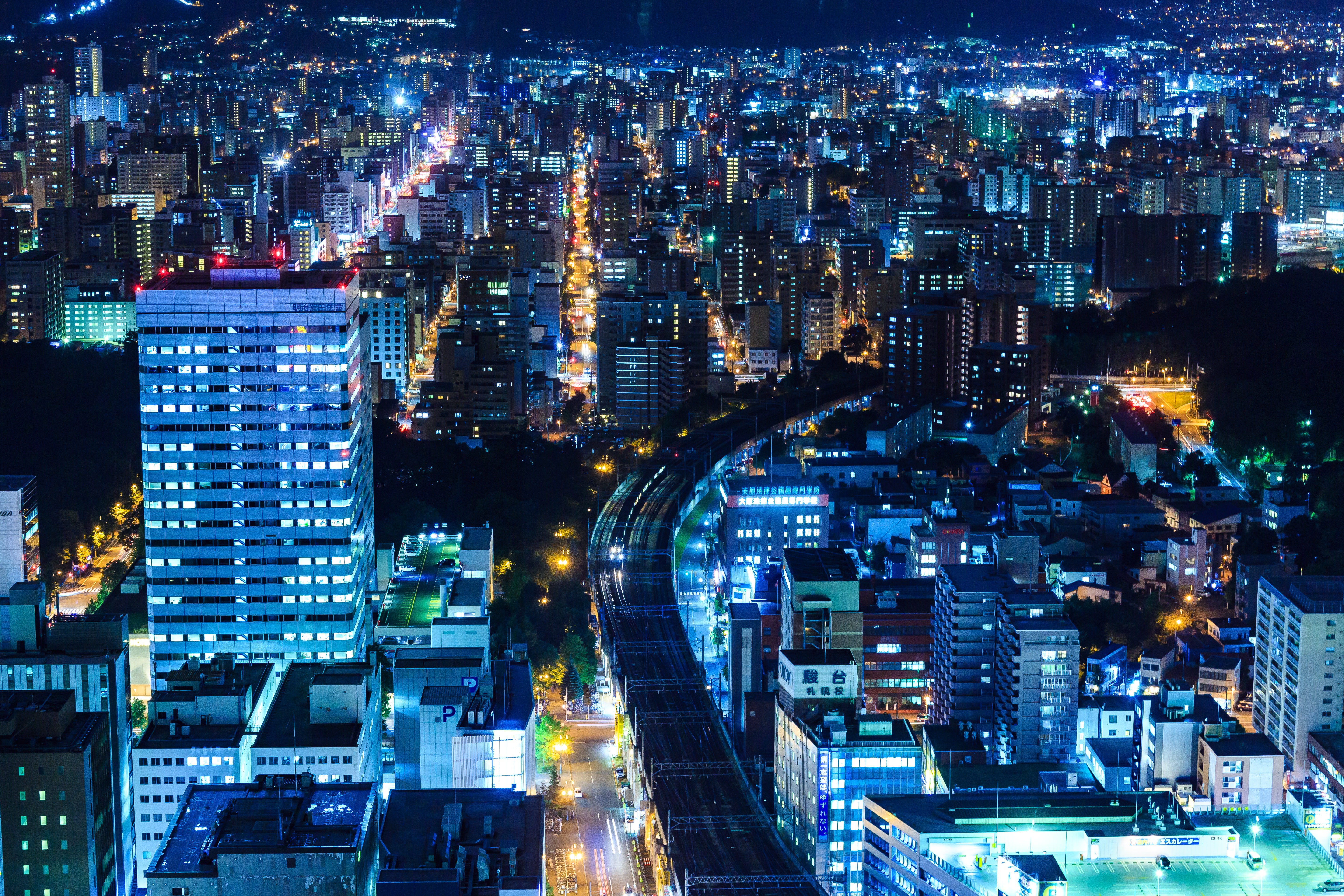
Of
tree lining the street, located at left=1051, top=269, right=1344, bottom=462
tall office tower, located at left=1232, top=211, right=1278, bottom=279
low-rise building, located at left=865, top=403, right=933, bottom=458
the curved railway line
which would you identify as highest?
tall office tower, located at left=1232, top=211, right=1278, bottom=279

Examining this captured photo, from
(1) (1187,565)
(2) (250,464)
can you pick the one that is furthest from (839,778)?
(1) (1187,565)

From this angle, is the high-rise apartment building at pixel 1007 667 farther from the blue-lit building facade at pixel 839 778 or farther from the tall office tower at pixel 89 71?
the tall office tower at pixel 89 71

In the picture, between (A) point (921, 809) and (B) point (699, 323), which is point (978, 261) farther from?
(A) point (921, 809)

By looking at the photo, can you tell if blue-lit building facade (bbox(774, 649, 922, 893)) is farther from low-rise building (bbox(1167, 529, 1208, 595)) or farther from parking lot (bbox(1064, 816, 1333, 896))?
low-rise building (bbox(1167, 529, 1208, 595))

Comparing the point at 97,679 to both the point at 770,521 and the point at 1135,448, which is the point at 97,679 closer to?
the point at 770,521

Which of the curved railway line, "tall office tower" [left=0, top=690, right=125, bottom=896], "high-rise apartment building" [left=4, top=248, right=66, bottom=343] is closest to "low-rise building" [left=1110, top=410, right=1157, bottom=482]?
the curved railway line
